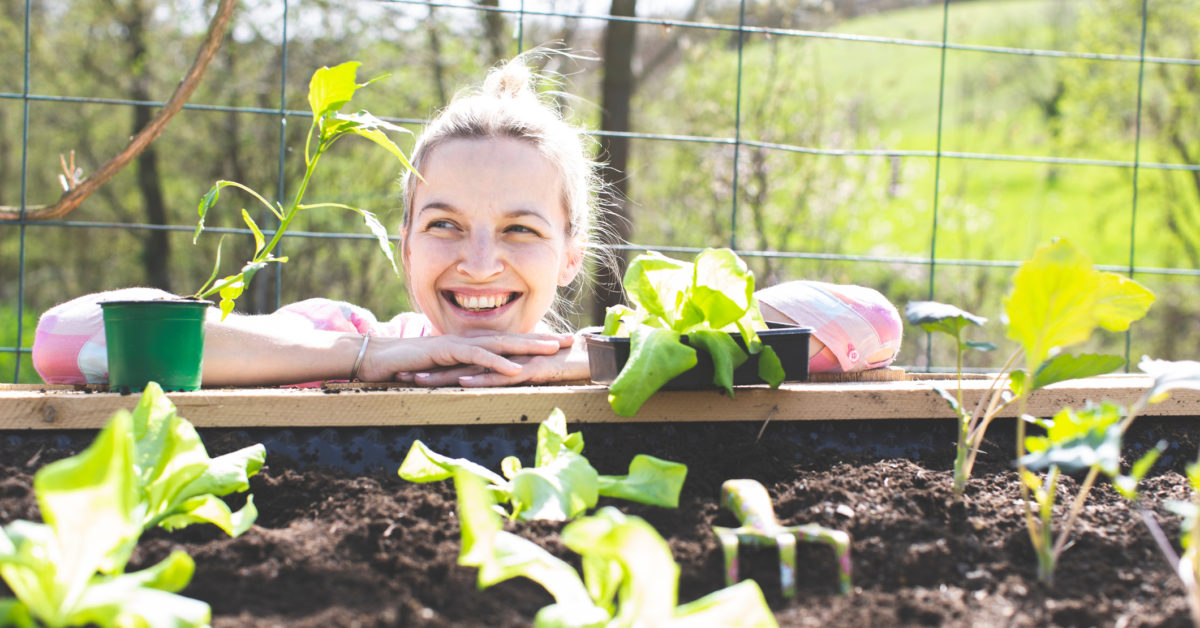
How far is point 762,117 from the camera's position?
511cm

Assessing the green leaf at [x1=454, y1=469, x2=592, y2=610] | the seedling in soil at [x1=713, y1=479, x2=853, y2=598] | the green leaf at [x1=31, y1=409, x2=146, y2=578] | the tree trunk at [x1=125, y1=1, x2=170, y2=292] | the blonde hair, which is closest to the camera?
the green leaf at [x1=31, y1=409, x2=146, y2=578]

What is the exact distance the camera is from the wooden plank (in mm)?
1038

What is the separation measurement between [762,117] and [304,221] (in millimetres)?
2923

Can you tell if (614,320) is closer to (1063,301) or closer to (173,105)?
(1063,301)

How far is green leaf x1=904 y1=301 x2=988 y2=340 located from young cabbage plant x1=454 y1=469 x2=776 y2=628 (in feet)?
1.34

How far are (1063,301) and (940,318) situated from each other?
0.13 meters

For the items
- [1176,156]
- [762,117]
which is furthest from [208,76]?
[1176,156]

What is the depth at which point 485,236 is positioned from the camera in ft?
5.21

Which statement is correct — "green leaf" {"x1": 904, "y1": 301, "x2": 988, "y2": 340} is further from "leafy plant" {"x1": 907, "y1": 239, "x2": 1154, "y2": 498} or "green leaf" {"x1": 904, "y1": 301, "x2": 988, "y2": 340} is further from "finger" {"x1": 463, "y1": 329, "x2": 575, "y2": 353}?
"finger" {"x1": 463, "y1": 329, "x2": 575, "y2": 353}

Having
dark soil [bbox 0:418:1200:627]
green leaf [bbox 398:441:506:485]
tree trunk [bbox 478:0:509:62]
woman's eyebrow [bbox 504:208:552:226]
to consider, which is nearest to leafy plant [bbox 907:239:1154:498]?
dark soil [bbox 0:418:1200:627]

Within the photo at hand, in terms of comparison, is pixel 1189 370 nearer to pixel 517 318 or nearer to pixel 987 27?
pixel 517 318

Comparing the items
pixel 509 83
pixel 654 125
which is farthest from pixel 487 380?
pixel 654 125

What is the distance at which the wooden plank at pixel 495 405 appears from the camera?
3.41ft

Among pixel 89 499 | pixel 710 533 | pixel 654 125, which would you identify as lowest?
pixel 710 533
